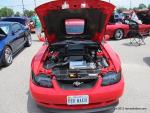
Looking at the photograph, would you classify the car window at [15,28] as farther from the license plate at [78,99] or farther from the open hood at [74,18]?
Answer: the license plate at [78,99]

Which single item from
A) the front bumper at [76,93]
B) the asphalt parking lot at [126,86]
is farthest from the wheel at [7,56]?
the front bumper at [76,93]

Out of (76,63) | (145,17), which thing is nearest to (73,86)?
(76,63)

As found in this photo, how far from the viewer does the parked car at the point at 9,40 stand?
7.51 meters

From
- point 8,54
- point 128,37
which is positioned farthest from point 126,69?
point 128,37

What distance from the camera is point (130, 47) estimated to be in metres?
10.4

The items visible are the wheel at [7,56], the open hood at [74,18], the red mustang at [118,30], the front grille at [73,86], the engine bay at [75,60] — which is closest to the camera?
the front grille at [73,86]

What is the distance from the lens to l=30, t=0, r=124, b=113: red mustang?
12.7ft

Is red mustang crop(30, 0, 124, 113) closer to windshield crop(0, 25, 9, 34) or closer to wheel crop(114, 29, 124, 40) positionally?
windshield crop(0, 25, 9, 34)

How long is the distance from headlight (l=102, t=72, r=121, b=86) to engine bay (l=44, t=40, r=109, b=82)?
0.47ft

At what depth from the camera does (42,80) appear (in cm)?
406

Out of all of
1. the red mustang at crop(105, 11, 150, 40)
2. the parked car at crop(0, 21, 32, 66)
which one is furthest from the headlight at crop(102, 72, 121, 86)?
the red mustang at crop(105, 11, 150, 40)

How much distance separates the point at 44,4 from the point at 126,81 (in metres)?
2.54

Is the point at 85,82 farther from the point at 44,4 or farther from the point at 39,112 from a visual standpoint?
the point at 44,4

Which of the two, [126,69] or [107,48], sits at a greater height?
[107,48]
